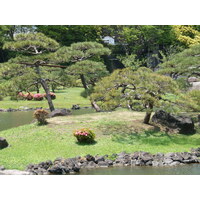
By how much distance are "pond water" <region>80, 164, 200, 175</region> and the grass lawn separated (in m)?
1.56

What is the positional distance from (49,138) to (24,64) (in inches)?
288

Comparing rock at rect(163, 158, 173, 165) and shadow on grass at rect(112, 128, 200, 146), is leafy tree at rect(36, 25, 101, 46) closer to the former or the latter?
shadow on grass at rect(112, 128, 200, 146)

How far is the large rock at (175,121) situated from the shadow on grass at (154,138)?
1.58ft

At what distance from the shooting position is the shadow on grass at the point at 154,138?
13891 millimetres

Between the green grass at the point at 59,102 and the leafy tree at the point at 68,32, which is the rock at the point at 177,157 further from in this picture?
the leafy tree at the point at 68,32

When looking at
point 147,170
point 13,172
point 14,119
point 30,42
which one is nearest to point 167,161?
point 147,170

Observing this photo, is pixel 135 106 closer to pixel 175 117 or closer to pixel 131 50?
pixel 175 117

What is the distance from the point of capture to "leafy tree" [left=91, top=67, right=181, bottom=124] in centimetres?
1470

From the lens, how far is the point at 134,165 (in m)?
11.3

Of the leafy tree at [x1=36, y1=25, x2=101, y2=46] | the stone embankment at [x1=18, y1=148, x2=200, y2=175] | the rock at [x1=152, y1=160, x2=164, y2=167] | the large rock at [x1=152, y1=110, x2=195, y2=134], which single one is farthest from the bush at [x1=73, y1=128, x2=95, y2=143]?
the leafy tree at [x1=36, y1=25, x2=101, y2=46]

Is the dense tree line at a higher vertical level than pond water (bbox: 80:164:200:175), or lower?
higher

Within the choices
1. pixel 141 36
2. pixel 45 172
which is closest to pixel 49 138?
pixel 45 172

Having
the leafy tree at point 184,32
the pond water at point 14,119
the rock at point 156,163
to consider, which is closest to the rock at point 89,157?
the rock at point 156,163

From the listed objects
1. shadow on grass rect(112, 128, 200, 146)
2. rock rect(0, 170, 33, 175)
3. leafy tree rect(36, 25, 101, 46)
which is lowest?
shadow on grass rect(112, 128, 200, 146)
